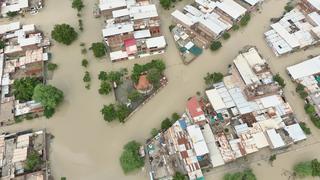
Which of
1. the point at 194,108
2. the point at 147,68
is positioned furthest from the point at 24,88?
the point at 194,108

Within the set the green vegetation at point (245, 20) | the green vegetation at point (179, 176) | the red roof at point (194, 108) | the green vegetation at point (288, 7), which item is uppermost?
the green vegetation at point (288, 7)

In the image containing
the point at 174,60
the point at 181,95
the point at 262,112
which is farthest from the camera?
the point at 174,60

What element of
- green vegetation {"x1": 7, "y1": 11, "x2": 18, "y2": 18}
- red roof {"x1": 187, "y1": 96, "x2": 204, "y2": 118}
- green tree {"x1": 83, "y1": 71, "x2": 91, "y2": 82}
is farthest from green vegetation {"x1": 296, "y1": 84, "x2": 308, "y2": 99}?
green vegetation {"x1": 7, "y1": 11, "x2": 18, "y2": 18}

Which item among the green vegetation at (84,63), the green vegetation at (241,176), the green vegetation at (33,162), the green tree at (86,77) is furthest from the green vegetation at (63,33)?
the green vegetation at (241,176)

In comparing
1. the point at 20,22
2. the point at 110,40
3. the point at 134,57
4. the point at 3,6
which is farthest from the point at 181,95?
the point at 3,6

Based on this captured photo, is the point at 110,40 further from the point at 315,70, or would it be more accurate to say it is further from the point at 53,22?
the point at 315,70

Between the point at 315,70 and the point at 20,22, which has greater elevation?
the point at 20,22

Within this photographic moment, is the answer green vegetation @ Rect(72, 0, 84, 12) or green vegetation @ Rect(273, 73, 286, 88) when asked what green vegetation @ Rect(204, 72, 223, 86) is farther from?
green vegetation @ Rect(72, 0, 84, 12)

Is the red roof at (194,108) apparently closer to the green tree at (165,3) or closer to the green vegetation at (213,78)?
the green vegetation at (213,78)
